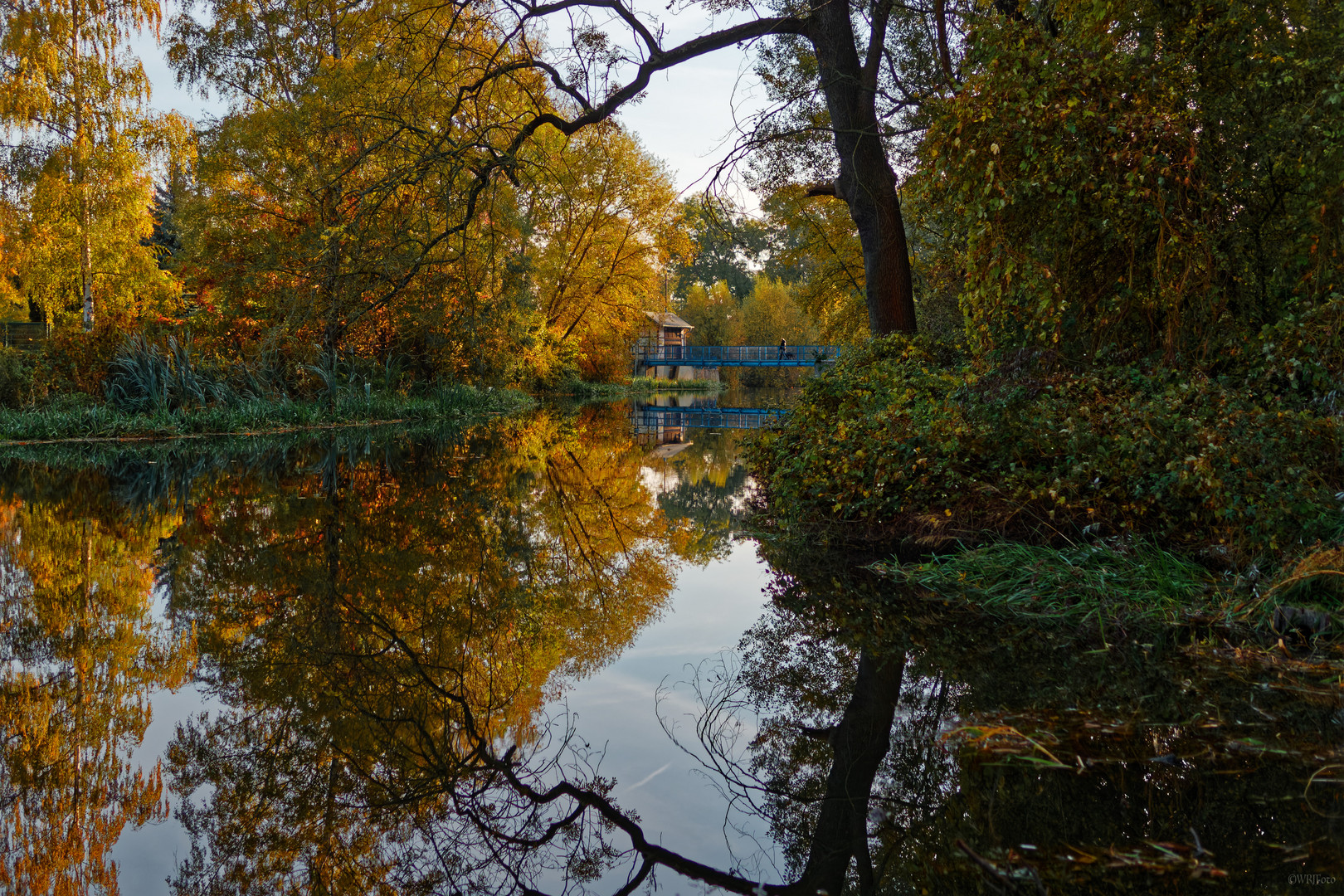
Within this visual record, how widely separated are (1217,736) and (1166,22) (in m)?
5.72

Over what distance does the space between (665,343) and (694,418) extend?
29108 mm

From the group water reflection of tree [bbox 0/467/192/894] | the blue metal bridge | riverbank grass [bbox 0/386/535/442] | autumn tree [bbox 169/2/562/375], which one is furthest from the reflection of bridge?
water reflection of tree [bbox 0/467/192/894]

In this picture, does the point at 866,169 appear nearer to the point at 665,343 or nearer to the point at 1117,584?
the point at 1117,584

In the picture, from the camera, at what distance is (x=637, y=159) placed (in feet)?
104

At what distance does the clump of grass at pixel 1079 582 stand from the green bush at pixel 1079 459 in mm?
226

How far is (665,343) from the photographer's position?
182 feet

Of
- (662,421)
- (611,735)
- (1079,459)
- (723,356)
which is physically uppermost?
(723,356)

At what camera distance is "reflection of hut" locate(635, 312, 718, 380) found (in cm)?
4997

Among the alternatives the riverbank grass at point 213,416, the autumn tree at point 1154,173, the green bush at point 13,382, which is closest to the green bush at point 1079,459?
the autumn tree at point 1154,173

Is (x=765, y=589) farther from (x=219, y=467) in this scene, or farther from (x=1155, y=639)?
(x=219, y=467)

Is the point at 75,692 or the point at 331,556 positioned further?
the point at 331,556

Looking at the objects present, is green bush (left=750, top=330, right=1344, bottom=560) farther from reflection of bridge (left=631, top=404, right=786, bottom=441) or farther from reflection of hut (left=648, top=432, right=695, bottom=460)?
reflection of bridge (left=631, top=404, right=786, bottom=441)

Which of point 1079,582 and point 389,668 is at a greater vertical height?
point 1079,582

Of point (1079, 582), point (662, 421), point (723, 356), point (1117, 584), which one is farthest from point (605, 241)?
point (1117, 584)
